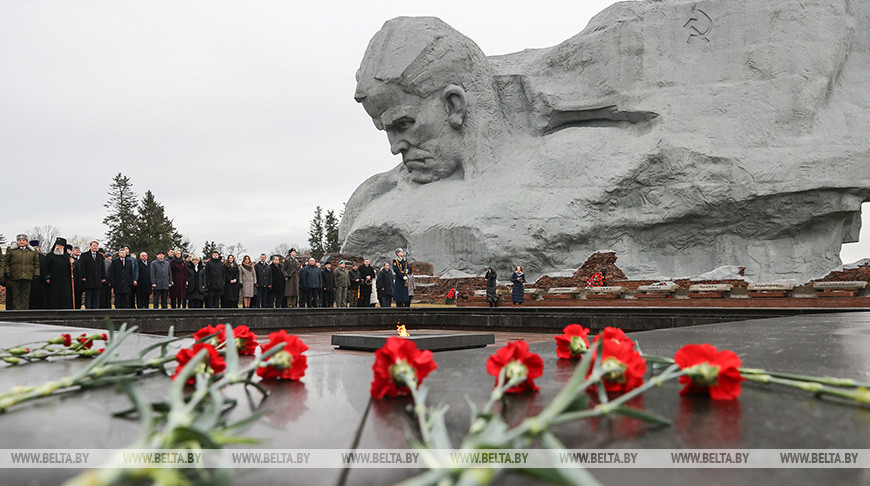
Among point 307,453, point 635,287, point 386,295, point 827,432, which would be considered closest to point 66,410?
point 307,453

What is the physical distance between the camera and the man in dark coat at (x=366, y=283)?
45.5ft

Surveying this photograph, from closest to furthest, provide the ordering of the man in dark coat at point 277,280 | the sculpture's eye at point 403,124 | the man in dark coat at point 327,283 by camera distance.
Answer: the man in dark coat at point 277,280 < the man in dark coat at point 327,283 < the sculpture's eye at point 403,124

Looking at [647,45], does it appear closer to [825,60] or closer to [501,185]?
[825,60]

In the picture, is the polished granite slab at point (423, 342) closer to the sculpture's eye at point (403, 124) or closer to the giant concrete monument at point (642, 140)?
the giant concrete monument at point (642, 140)

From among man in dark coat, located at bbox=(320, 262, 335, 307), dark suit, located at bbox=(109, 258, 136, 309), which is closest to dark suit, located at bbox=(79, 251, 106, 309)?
dark suit, located at bbox=(109, 258, 136, 309)

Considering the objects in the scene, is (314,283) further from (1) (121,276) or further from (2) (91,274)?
(2) (91,274)

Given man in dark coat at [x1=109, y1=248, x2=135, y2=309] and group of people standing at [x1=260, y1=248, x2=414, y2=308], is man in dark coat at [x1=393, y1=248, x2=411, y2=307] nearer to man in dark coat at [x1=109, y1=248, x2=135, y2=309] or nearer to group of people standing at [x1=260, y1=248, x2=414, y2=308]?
group of people standing at [x1=260, y1=248, x2=414, y2=308]

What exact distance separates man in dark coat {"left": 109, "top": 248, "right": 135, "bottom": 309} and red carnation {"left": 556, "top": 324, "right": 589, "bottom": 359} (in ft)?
32.5

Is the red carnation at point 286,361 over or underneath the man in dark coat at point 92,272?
underneath

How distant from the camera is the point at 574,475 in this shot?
0.56 meters

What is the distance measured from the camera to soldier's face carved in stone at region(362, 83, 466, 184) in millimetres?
18000

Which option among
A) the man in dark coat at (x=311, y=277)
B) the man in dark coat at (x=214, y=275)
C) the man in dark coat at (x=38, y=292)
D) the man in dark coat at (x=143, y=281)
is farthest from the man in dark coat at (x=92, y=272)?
the man in dark coat at (x=311, y=277)

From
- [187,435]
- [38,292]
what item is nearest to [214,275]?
[38,292]

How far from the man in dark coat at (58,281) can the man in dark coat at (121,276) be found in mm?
644
